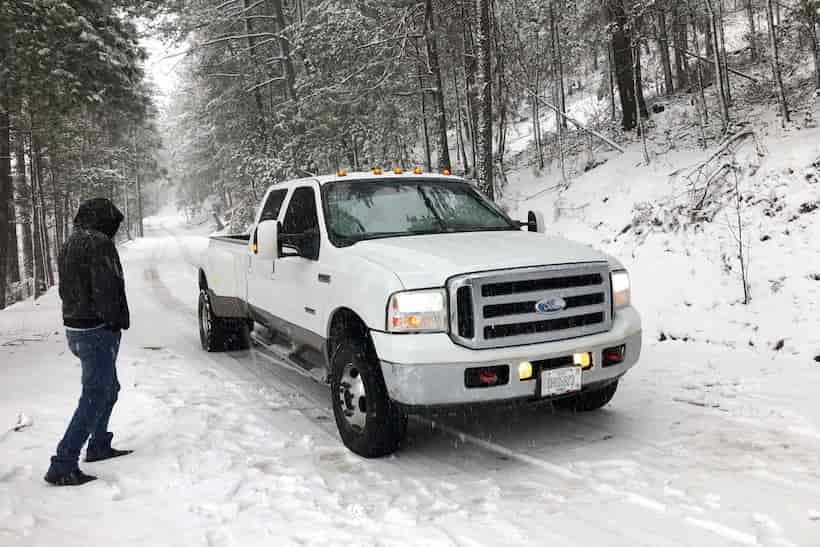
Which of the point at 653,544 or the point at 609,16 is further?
the point at 609,16

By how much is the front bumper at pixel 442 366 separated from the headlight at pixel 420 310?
0.20 feet

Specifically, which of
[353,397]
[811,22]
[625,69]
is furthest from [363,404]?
[625,69]

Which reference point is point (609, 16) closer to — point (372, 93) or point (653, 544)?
point (372, 93)

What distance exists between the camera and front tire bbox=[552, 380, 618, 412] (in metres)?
5.39

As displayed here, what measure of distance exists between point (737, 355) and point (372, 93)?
45.3 feet

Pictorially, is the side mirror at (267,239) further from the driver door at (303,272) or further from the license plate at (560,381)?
the license plate at (560,381)

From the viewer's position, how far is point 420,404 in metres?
4.20

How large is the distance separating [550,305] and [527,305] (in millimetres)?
171

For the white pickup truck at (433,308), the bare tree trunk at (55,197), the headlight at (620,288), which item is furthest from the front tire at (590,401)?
the bare tree trunk at (55,197)

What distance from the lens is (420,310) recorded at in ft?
14.0

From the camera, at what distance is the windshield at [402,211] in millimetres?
5492

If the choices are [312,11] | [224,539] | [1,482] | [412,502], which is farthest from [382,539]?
[312,11]

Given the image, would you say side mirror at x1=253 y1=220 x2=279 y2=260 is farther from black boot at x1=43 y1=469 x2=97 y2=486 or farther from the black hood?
black boot at x1=43 y1=469 x2=97 y2=486

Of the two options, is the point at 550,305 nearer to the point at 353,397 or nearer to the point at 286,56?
the point at 353,397
